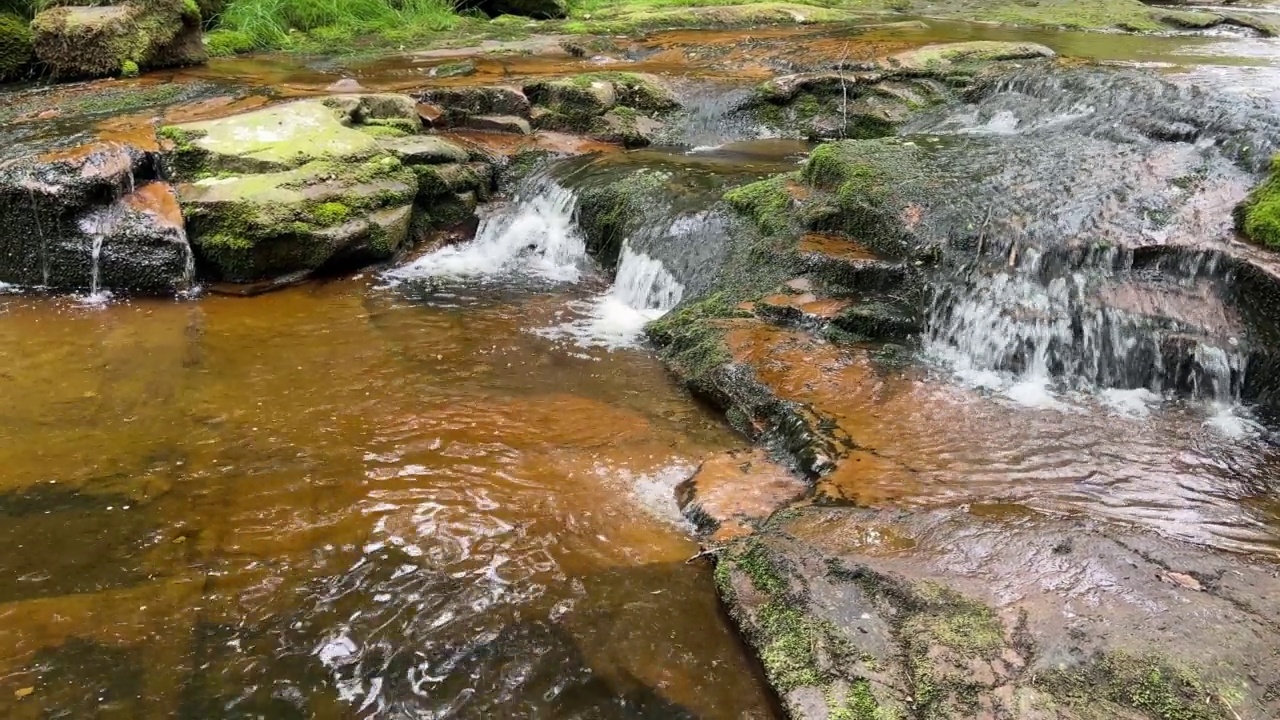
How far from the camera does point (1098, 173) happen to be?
6.00 m

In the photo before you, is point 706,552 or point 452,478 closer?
point 706,552

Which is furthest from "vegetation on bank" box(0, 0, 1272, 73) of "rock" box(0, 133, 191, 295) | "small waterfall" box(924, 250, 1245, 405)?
"small waterfall" box(924, 250, 1245, 405)

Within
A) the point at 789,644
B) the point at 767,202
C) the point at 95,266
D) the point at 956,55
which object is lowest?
the point at 789,644

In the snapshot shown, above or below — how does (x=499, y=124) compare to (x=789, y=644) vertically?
above

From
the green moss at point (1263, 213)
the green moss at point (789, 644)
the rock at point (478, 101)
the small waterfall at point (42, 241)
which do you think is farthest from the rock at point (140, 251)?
the green moss at point (1263, 213)

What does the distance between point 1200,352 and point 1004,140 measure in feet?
9.95

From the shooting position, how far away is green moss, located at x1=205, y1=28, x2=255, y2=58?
1205 cm

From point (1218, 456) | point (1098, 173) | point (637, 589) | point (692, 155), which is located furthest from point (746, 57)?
point (637, 589)

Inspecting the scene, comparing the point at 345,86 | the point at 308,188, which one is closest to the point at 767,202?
the point at 308,188

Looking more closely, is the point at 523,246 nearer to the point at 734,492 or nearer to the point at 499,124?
the point at 499,124

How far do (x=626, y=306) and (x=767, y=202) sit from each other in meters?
1.36

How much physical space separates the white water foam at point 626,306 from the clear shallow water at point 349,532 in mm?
303

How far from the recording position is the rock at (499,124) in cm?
923

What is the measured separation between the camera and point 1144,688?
2.59 m
